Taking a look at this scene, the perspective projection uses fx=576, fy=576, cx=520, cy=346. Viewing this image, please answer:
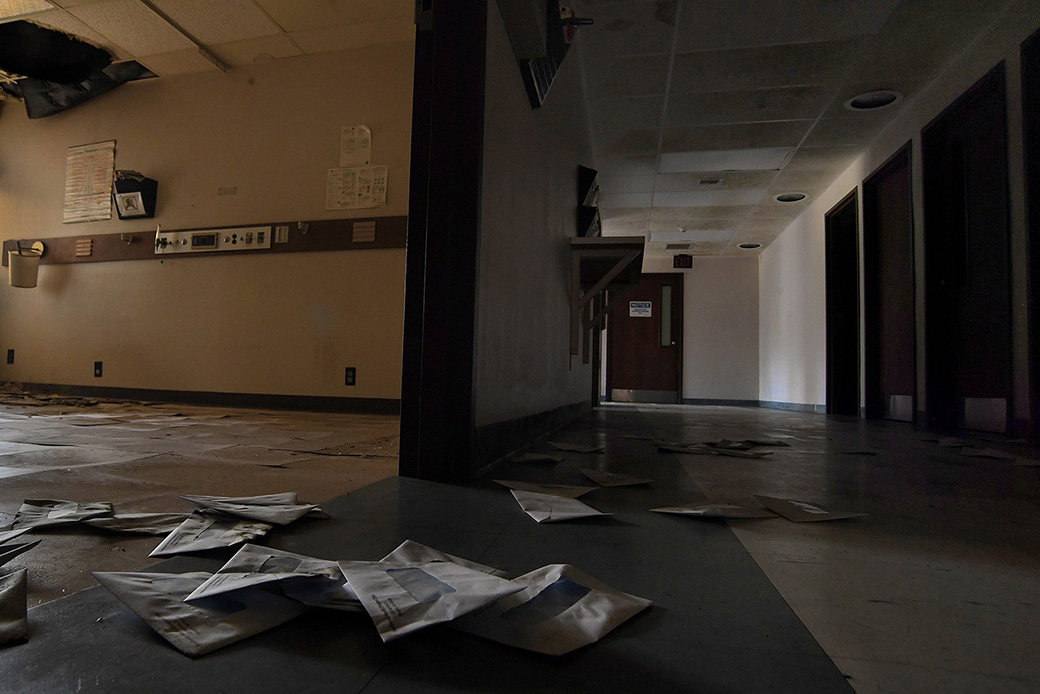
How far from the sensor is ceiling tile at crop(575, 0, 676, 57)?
Result: 3217 millimetres

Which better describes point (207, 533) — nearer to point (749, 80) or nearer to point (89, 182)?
point (749, 80)

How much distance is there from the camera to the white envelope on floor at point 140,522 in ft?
2.81

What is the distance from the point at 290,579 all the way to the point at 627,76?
4.11 meters

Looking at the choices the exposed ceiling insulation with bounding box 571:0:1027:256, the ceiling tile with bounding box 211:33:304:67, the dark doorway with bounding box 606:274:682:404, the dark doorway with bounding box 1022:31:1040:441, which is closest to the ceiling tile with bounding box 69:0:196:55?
the ceiling tile with bounding box 211:33:304:67

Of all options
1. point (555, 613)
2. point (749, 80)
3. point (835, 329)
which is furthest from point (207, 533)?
point (835, 329)

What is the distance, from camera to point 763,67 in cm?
384

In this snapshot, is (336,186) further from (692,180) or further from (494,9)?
(692,180)

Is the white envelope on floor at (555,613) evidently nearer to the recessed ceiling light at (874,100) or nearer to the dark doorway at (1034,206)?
the dark doorway at (1034,206)

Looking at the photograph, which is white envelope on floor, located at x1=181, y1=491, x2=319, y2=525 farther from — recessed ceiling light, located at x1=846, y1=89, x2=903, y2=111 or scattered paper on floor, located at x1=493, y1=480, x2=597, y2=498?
recessed ceiling light, located at x1=846, y1=89, x2=903, y2=111

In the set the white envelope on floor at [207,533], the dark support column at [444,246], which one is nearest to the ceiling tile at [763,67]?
the dark support column at [444,246]

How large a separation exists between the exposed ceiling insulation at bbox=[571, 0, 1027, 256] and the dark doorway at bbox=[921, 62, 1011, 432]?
1.64 ft

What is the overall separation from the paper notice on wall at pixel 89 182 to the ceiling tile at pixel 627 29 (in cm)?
397

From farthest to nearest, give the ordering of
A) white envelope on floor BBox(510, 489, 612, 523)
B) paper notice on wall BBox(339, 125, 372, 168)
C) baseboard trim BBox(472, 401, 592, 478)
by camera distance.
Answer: paper notice on wall BBox(339, 125, 372, 168)
baseboard trim BBox(472, 401, 592, 478)
white envelope on floor BBox(510, 489, 612, 523)

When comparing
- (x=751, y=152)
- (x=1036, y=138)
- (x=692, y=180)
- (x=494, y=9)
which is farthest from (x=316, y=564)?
(x=692, y=180)
